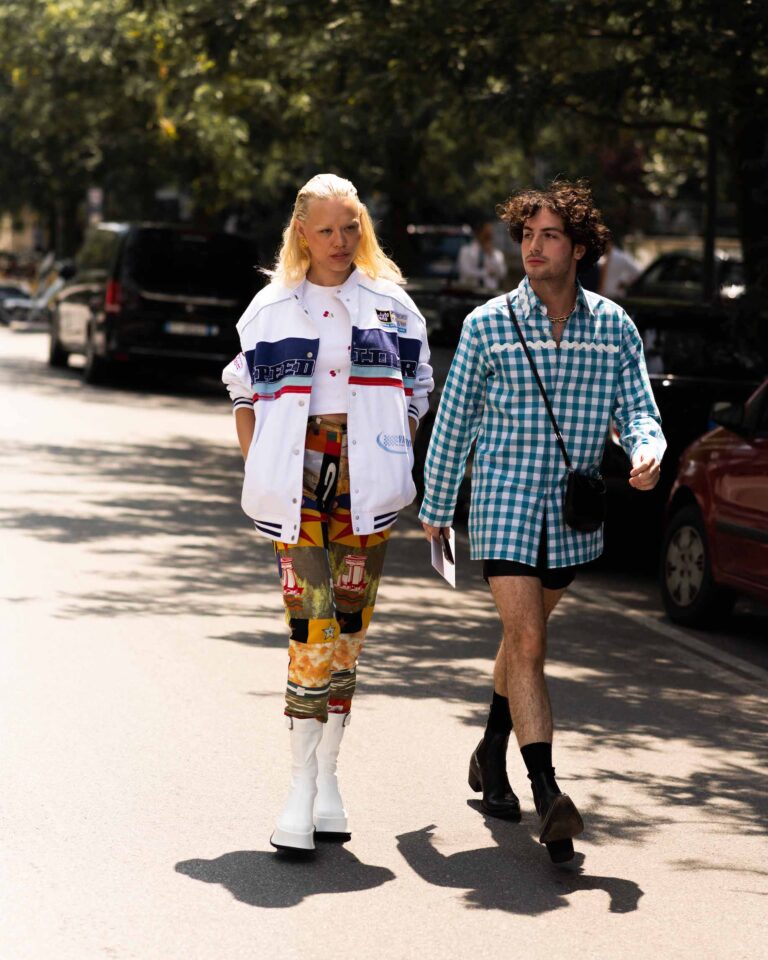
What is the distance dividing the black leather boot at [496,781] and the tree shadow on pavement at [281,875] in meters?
0.63

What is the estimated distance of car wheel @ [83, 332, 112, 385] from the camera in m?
23.1

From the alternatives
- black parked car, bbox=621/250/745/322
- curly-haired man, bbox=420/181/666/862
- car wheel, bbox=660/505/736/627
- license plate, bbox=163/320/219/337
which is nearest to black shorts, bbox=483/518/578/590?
curly-haired man, bbox=420/181/666/862

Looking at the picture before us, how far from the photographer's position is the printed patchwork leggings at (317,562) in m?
5.38

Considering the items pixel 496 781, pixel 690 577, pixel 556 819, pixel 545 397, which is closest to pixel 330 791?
pixel 496 781

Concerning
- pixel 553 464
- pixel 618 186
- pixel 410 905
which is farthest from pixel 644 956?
pixel 618 186

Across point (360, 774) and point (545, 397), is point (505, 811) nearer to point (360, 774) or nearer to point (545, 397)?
point (360, 774)

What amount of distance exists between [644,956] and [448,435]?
162 centimetres

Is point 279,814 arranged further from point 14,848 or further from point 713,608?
point 713,608

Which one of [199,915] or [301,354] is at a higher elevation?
[301,354]

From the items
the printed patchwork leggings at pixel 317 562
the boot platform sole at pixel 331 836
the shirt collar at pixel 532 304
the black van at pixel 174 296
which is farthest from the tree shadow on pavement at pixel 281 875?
the black van at pixel 174 296

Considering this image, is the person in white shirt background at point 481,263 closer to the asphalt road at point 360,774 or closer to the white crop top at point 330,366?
the asphalt road at point 360,774

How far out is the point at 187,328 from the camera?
22172 mm

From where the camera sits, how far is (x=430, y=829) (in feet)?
18.7

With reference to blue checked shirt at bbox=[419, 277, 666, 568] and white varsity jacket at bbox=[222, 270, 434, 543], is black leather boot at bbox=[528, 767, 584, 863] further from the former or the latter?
white varsity jacket at bbox=[222, 270, 434, 543]
